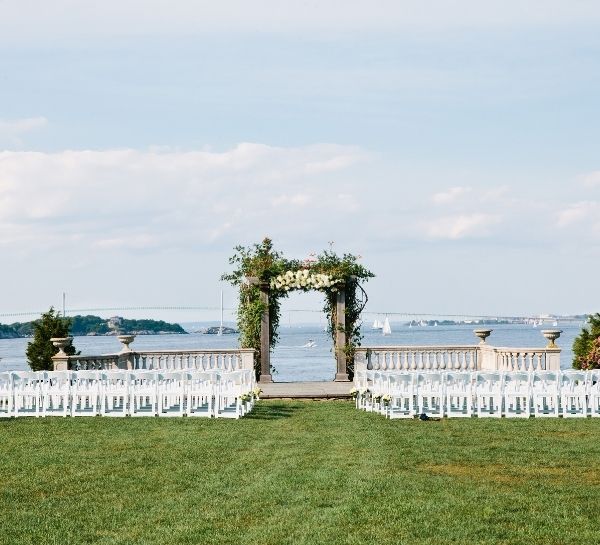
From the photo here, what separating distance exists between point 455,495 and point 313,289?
715 inches

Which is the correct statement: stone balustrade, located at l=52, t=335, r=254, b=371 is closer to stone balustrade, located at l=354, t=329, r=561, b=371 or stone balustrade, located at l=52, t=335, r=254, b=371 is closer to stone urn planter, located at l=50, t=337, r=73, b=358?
stone urn planter, located at l=50, t=337, r=73, b=358

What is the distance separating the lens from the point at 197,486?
11.6 m

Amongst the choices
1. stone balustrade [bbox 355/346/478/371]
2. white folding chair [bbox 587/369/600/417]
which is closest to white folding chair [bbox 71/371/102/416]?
white folding chair [bbox 587/369/600/417]

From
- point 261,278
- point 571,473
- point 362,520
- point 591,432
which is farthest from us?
point 261,278

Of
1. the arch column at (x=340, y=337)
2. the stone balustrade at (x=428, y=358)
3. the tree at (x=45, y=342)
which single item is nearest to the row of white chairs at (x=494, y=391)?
the stone balustrade at (x=428, y=358)

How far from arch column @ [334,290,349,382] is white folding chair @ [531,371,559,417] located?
331 inches

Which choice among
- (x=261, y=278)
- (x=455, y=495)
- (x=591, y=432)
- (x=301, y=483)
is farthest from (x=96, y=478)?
(x=261, y=278)

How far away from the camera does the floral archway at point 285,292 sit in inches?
1126

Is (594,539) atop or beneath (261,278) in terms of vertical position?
beneath

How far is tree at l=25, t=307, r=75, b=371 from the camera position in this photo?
2945 centimetres

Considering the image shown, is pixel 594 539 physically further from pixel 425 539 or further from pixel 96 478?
pixel 96 478

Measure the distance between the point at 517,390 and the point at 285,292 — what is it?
9662mm

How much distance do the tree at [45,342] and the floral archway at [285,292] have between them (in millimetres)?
4739

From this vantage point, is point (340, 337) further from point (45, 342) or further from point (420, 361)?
point (45, 342)
